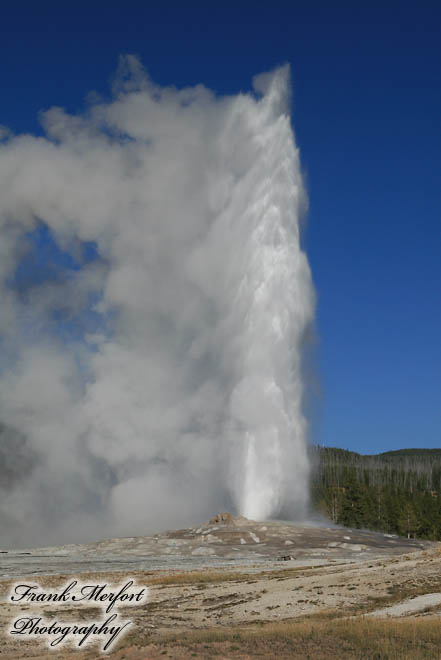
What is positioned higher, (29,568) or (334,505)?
(334,505)

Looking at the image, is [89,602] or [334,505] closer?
[89,602]

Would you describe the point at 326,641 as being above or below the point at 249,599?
below

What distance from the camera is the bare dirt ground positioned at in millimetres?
18844

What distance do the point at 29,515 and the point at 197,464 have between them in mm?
60938

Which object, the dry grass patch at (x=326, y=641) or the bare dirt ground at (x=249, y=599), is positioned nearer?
the dry grass patch at (x=326, y=641)

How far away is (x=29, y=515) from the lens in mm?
154375

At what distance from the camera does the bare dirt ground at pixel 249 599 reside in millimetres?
18844

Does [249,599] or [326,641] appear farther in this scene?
[249,599]

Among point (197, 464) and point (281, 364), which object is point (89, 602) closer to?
point (281, 364)

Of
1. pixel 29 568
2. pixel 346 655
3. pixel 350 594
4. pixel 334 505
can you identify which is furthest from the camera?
pixel 334 505

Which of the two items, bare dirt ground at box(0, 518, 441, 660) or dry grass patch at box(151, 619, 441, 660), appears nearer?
dry grass patch at box(151, 619, 441, 660)

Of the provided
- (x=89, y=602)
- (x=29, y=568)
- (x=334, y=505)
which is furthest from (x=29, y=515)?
(x=89, y=602)

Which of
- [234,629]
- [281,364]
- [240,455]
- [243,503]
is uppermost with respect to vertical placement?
[281,364]

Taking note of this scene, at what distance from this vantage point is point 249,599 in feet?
94.9
